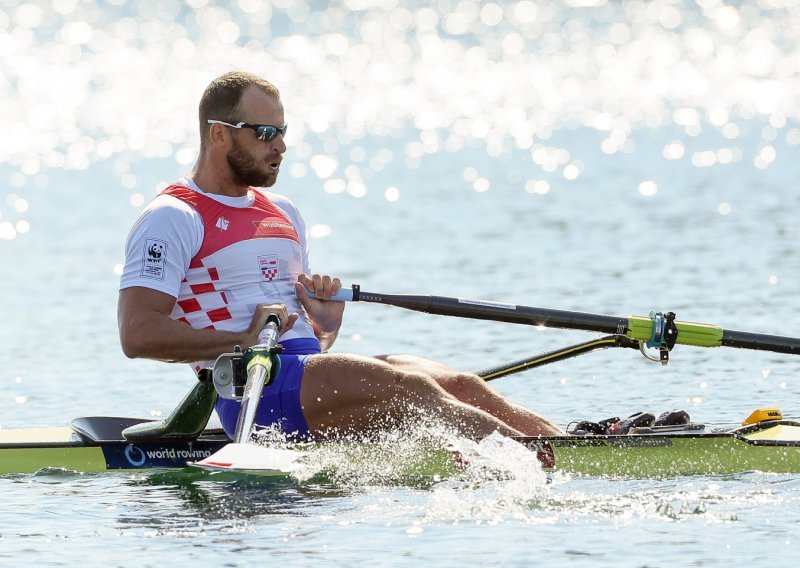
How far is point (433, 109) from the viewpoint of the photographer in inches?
1448

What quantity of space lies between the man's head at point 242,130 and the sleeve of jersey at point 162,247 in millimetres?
450

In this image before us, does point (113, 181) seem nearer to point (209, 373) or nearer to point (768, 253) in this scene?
point (768, 253)

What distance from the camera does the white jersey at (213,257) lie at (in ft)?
27.3

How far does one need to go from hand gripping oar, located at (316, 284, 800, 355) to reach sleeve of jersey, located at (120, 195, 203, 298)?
1.21m

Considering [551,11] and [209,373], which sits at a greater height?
[551,11]

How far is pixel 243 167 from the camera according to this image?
8797 millimetres

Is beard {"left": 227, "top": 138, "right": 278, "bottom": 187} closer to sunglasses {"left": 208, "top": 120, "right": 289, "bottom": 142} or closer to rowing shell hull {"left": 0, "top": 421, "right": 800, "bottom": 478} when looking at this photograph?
sunglasses {"left": 208, "top": 120, "right": 289, "bottom": 142}

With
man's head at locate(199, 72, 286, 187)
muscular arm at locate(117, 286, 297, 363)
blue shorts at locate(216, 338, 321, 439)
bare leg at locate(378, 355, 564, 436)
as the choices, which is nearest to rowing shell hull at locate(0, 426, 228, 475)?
blue shorts at locate(216, 338, 321, 439)

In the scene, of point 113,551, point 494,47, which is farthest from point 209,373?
point 494,47

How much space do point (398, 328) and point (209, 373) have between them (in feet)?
21.7

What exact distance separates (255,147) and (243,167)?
5.1 inches

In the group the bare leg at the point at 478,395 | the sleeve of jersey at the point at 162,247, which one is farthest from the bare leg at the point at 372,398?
the sleeve of jersey at the point at 162,247

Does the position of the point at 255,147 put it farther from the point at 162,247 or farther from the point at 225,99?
the point at 162,247

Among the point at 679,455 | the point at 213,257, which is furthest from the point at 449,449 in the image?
the point at 213,257
